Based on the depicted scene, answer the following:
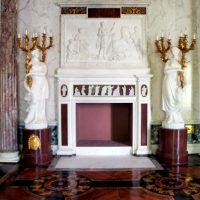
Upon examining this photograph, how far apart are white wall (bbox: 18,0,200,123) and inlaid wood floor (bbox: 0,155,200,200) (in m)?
1.33

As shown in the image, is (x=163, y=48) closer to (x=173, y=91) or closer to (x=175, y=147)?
(x=173, y=91)

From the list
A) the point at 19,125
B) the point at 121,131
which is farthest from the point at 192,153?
the point at 19,125

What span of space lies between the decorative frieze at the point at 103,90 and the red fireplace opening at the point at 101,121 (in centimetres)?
48

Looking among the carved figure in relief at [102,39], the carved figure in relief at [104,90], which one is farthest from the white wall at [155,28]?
the carved figure in relief at [104,90]

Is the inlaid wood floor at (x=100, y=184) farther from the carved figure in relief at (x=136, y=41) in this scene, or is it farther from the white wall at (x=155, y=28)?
the carved figure in relief at (x=136, y=41)

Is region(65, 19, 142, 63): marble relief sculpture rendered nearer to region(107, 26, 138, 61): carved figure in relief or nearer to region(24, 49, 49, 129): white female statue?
region(107, 26, 138, 61): carved figure in relief

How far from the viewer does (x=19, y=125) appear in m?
5.23

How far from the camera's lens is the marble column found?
15.6 ft

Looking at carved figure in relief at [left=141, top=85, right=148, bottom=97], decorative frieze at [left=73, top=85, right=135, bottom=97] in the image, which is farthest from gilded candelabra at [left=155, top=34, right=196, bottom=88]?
decorative frieze at [left=73, top=85, right=135, bottom=97]

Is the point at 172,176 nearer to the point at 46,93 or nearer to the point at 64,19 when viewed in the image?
the point at 46,93

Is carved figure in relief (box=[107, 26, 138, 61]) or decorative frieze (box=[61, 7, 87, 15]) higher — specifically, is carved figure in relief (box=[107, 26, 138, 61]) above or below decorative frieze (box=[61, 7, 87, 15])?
below

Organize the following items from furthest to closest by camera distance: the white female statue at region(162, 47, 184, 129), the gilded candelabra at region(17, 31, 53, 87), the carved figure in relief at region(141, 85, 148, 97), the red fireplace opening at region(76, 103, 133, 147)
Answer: the red fireplace opening at region(76, 103, 133, 147)
the carved figure in relief at region(141, 85, 148, 97)
the white female statue at region(162, 47, 184, 129)
the gilded candelabra at region(17, 31, 53, 87)

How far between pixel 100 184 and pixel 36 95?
6.24 feet

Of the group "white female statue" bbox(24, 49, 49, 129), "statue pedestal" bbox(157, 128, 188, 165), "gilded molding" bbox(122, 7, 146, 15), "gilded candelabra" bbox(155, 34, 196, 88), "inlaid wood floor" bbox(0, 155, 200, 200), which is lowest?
"inlaid wood floor" bbox(0, 155, 200, 200)
